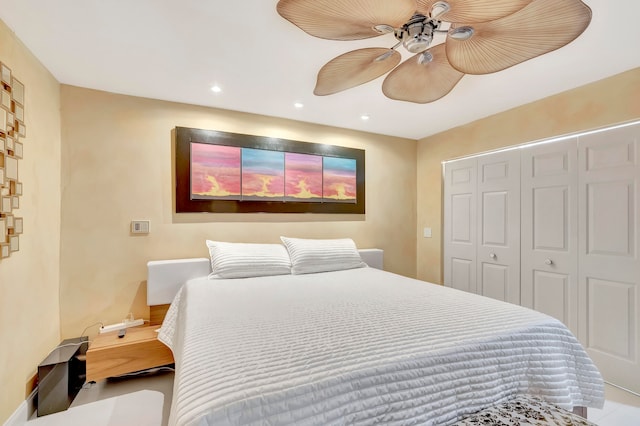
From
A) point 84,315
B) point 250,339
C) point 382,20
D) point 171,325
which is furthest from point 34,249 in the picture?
point 382,20

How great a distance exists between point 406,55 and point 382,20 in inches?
32.8

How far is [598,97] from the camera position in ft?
7.09

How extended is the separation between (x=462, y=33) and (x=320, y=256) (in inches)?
77.3

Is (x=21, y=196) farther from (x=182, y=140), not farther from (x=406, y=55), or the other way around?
(x=406, y=55)

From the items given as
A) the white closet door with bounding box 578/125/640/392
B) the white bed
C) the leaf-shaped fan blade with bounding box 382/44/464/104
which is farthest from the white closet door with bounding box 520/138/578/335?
the leaf-shaped fan blade with bounding box 382/44/464/104

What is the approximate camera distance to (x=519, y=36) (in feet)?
4.05

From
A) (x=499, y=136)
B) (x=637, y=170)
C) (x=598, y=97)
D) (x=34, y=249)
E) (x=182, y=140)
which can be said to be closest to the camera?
(x=34, y=249)

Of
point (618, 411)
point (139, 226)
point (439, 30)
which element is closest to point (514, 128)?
point (439, 30)

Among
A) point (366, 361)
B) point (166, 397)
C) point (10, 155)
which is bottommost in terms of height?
point (166, 397)

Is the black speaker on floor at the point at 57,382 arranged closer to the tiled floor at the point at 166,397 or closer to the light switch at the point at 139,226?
the tiled floor at the point at 166,397

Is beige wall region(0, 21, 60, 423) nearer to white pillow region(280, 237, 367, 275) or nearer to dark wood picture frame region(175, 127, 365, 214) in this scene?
dark wood picture frame region(175, 127, 365, 214)

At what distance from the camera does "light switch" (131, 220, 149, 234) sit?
240 centimetres

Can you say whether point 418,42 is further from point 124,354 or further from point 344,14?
point 124,354

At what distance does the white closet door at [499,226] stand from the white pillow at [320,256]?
1319 mm
